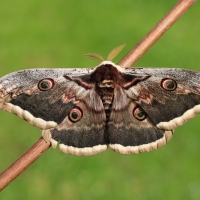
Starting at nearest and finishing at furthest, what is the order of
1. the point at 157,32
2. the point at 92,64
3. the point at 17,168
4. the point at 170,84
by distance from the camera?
the point at 17,168
the point at 157,32
the point at 170,84
the point at 92,64

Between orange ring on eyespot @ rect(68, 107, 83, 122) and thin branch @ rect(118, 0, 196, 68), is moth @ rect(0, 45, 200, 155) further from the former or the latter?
thin branch @ rect(118, 0, 196, 68)

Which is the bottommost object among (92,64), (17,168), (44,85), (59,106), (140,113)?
(17,168)

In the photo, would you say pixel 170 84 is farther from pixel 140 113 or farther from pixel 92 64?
pixel 92 64

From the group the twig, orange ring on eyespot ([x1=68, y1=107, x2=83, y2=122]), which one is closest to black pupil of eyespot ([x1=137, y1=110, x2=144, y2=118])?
orange ring on eyespot ([x1=68, y1=107, x2=83, y2=122])

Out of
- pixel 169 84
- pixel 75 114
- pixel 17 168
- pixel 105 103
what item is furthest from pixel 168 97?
pixel 17 168

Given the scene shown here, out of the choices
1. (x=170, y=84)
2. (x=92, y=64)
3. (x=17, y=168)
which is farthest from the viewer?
(x=92, y=64)

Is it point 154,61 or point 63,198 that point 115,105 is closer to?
point 63,198

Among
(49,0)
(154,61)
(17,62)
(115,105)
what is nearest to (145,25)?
(154,61)
